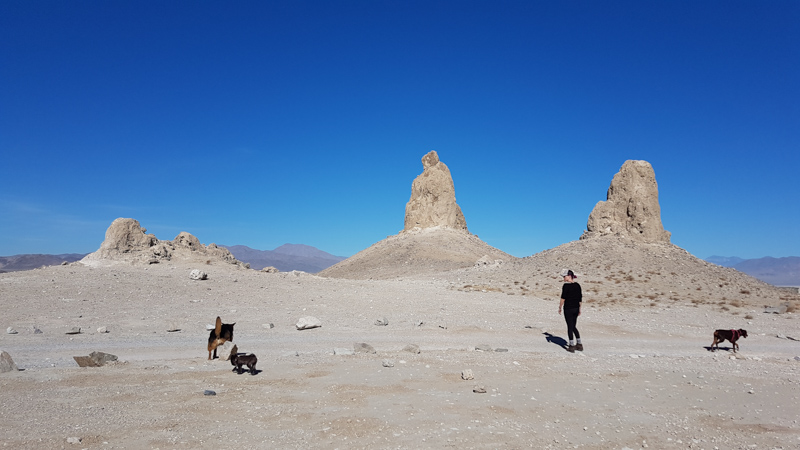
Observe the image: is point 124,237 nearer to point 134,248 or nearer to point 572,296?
point 134,248

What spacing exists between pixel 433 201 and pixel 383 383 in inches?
2980

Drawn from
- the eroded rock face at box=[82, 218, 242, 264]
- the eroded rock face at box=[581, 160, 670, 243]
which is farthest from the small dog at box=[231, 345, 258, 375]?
the eroded rock face at box=[581, 160, 670, 243]

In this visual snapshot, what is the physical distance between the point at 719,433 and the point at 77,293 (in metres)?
21.2

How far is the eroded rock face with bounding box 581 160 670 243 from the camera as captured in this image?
43250mm

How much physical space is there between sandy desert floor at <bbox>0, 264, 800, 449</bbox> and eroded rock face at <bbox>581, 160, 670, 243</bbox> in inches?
1039

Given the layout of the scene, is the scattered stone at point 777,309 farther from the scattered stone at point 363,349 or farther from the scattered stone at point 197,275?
the scattered stone at point 197,275

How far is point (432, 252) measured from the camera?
65562 millimetres

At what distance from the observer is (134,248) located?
88.5 feet

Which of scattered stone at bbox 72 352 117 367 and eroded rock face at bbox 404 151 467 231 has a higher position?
eroded rock face at bbox 404 151 467 231

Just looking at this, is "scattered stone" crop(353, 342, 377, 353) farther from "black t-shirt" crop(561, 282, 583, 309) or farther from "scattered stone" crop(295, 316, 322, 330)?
"black t-shirt" crop(561, 282, 583, 309)

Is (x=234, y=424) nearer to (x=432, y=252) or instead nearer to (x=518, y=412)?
(x=518, y=412)

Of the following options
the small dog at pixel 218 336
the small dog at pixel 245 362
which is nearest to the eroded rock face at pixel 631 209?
the small dog at pixel 218 336

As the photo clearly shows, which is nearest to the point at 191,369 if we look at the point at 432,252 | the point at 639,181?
the point at 639,181

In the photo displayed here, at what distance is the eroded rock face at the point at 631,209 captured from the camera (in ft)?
142
